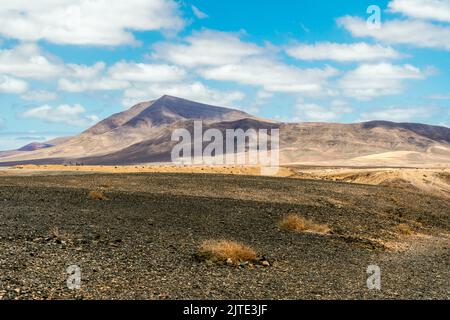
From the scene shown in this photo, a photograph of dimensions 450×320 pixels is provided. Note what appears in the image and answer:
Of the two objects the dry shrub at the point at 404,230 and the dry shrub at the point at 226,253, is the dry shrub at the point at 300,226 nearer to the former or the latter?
the dry shrub at the point at 404,230

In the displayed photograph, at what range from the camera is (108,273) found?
11648 millimetres

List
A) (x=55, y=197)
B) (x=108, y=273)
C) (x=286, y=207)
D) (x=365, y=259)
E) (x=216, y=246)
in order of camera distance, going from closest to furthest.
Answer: (x=108, y=273) < (x=216, y=246) < (x=365, y=259) < (x=55, y=197) < (x=286, y=207)

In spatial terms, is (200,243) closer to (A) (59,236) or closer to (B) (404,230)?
(A) (59,236)

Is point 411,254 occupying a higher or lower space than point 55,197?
lower

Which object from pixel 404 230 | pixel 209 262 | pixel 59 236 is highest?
pixel 59 236

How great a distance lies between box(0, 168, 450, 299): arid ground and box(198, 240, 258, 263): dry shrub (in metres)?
0.34

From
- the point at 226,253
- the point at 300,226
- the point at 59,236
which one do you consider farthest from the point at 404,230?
the point at 59,236

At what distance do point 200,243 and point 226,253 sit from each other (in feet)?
7.17

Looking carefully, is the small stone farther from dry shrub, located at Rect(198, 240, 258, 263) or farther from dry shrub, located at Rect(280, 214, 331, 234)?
dry shrub, located at Rect(280, 214, 331, 234)

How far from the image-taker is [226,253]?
1416 centimetres

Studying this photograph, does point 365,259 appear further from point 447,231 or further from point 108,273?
point 447,231

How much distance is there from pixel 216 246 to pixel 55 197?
13.6 m
